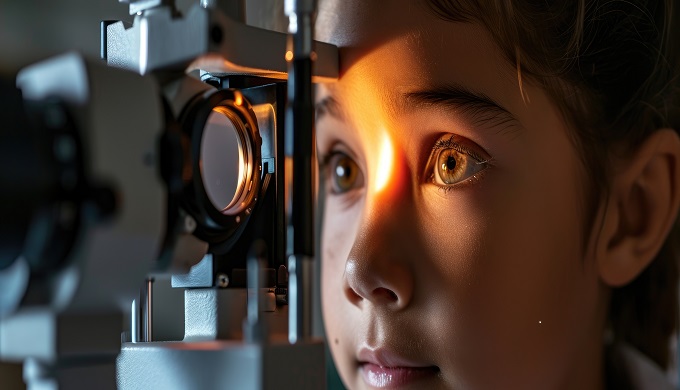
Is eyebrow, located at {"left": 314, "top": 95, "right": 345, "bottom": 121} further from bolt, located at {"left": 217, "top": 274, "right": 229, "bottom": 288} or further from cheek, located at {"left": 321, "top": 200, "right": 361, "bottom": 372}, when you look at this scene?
bolt, located at {"left": 217, "top": 274, "right": 229, "bottom": 288}

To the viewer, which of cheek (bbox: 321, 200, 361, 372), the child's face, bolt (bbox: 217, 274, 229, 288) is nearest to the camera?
bolt (bbox: 217, 274, 229, 288)

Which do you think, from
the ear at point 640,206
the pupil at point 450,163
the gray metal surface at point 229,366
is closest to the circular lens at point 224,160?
the gray metal surface at point 229,366

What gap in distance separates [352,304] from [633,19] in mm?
395

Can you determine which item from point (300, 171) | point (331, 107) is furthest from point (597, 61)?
point (300, 171)

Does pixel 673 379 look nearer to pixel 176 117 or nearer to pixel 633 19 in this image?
pixel 633 19

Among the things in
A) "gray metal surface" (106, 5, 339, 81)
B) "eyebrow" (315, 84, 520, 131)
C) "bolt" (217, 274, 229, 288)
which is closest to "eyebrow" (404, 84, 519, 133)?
"eyebrow" (315, 84, 520, 131)

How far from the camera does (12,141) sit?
0.48 m

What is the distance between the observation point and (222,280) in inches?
24.4

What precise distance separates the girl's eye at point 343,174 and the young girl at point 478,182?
0.03 meters

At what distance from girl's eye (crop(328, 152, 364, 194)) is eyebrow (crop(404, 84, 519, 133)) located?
146 millimetres

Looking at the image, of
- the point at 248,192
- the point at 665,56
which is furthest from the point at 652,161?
the point at 248,192

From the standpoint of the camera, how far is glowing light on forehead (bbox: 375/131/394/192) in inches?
29.7

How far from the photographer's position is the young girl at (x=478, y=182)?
73 cm

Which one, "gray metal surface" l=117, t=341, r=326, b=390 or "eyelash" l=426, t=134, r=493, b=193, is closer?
"gray metal surface" l=117, t=341, r=326, b=390
